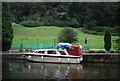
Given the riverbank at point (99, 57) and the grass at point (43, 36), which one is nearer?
the riverbank at point (99, 57)

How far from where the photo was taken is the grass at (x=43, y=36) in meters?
52.3

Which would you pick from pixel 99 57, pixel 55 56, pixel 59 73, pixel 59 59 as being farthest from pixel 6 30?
pixel 59 73

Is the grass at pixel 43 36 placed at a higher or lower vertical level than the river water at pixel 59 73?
higher

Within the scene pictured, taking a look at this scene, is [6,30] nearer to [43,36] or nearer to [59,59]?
[59,59]

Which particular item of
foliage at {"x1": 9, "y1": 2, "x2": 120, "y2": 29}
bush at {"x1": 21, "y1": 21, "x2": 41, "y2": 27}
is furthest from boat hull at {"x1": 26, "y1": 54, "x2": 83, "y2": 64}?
bush at {"x1": 21, "y1": 21, "x2": 41, "y2": 27}

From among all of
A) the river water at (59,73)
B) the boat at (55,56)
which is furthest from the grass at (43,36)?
the river water at (59,73)

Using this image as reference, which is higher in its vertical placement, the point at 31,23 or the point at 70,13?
the point at 70,13

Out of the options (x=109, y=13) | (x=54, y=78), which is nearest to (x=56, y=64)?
(x=54, y=78)

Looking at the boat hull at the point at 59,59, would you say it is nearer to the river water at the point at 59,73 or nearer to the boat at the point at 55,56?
the boat at the point at 55,56

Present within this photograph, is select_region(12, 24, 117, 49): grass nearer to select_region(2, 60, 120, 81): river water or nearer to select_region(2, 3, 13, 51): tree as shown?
select_region(2, 3, 13, 51): tree

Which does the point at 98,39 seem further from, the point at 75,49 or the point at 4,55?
the point at 4,55

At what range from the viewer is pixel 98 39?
54.7 metres

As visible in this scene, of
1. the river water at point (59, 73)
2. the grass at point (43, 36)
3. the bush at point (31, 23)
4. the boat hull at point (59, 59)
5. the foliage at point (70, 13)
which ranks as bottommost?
the river water at point (59, 73)

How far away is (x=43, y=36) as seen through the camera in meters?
58.0
